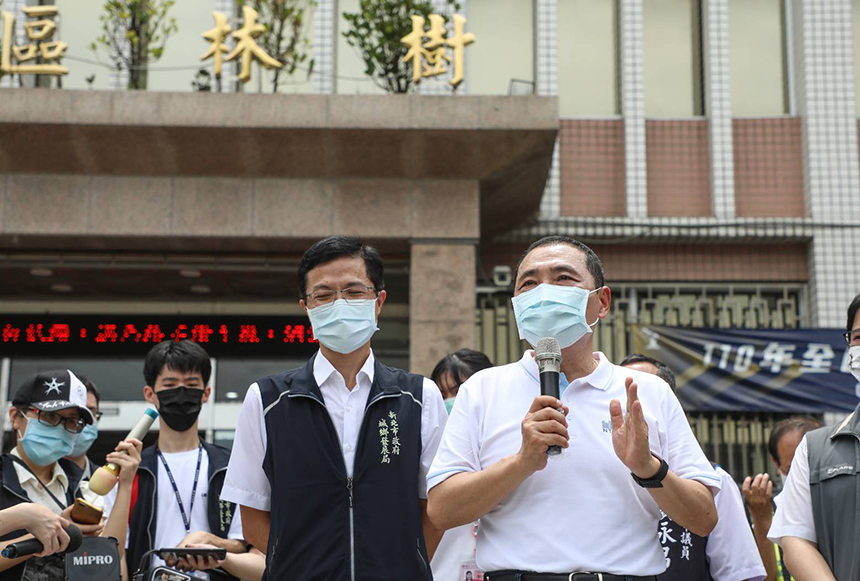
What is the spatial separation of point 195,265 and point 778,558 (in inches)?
265

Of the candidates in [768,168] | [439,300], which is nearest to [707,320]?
[768,168]

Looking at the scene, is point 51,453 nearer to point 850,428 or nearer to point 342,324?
point 342,324

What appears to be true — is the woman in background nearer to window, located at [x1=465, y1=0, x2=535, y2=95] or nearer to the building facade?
the building facade

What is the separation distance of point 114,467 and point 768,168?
8.72 m

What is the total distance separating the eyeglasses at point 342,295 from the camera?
3486 mm

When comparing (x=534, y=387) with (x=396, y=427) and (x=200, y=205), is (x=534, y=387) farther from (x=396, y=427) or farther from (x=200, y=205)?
(x=200, y=205)

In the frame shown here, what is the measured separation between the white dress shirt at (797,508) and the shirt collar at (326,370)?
60.3 inches

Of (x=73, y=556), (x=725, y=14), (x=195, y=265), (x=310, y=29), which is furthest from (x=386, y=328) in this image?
(x=73, y=556)

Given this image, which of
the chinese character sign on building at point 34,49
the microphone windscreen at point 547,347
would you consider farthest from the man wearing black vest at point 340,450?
the chinese character sign on building at point 34,49

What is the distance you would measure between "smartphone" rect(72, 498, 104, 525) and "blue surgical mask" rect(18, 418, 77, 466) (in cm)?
50

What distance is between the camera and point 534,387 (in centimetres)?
291

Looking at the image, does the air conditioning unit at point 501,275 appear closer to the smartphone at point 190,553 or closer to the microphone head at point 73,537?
the smartphone at point 190,553

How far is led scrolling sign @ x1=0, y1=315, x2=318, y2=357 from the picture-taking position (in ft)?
35.0

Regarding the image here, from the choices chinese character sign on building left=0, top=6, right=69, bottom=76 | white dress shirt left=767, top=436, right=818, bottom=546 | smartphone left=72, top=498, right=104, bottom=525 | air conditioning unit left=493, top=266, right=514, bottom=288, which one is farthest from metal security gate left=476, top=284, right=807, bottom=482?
white dress shirt left=767, top=436, right=818, bottom=546
